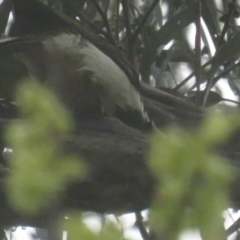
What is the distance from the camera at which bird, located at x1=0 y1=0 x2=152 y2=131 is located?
2.21ft

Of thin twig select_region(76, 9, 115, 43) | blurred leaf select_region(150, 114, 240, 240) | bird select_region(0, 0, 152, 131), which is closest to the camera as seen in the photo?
blurred leaf select_region(150, 114, 240, 240)

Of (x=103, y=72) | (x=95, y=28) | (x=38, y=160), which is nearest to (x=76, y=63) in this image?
(x=103, y=72)

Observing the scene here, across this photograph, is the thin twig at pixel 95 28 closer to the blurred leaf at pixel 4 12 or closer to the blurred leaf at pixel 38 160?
the blurred leaf at pixel 4 12

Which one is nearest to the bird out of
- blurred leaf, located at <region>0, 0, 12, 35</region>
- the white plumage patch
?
the white plumage patch

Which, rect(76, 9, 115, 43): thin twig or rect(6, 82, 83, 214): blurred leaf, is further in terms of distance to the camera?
rect(76, 9, 115, 43): thin twig

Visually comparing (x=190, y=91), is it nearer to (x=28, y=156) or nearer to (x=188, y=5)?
→ (x=188, y=5)

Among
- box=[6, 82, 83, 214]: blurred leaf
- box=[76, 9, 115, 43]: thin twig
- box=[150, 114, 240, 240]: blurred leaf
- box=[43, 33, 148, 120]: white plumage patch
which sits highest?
box=[76, 9, 115, 43]: thin twig

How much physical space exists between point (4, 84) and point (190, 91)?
44 cm

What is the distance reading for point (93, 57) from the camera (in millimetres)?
746

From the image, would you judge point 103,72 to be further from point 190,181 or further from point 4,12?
point 190,181

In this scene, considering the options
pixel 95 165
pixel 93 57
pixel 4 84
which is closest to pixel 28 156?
pixel 95 165

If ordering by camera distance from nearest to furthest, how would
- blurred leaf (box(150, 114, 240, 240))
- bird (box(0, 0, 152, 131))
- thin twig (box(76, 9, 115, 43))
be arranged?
blurred leaf (box(150, 114, 240, 240)), bird (box(0, 0, 152, 131)), thin twig (box(76, 9, 115, 43))

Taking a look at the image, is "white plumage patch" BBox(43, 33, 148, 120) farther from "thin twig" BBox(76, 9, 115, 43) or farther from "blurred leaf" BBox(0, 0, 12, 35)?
"blurred leaf" BBox(0, 0, 12, 35)

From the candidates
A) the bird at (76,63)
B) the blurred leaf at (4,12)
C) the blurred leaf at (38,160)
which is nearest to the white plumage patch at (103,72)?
the bird at (76,63)
